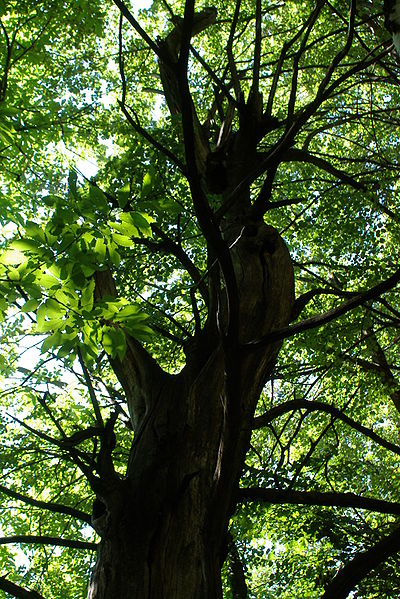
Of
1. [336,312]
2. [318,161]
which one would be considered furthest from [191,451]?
[318,161]

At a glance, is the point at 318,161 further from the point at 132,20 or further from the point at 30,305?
the point at 30,305

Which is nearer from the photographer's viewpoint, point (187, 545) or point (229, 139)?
point (187, 545)

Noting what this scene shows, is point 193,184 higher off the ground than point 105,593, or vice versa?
point 193,184

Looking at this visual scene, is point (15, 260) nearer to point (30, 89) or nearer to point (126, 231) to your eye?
point (126, 231)

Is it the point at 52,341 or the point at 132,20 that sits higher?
the point at 132,20

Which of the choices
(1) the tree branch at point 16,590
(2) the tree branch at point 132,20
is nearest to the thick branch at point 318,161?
Result: (2) the tree branch at point 132,20

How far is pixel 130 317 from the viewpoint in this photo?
225 cm

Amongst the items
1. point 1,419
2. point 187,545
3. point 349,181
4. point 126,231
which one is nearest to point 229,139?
point 349,181

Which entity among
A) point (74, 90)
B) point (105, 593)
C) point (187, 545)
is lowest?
point (105, 593)

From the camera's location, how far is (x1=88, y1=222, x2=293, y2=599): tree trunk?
2346mm

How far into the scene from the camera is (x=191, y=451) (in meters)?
2.89

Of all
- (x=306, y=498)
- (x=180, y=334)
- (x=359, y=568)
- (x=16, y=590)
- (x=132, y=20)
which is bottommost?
(x=16, y=590)

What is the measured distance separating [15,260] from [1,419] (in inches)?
188

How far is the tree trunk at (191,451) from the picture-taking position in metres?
2.35
